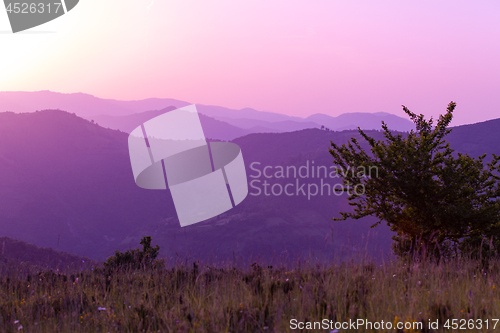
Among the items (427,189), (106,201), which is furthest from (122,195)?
(427,189)

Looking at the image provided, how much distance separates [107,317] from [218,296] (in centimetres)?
130

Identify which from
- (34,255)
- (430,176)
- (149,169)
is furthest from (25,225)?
(430,176)

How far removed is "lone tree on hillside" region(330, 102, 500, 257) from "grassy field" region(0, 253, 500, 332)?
779 cm

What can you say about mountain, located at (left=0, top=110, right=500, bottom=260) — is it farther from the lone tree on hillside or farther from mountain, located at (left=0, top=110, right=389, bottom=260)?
the lone tree on hillside

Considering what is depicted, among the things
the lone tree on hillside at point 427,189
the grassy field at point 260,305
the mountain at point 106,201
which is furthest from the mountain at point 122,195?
the grassy field at point 260,305

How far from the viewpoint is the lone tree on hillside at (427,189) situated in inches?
544

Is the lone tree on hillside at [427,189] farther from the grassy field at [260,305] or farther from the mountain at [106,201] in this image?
the mountain at [106,201]

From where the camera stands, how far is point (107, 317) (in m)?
4.77

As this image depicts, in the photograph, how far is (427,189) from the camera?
555 inches

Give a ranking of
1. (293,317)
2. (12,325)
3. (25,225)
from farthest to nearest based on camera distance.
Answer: (25,225) < (12,325) < (293,317)

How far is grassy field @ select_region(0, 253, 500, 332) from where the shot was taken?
421 cm

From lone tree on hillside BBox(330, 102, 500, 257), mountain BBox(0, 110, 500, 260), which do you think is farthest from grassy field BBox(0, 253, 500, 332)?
mountain BBox(0, 110, 500, 260)

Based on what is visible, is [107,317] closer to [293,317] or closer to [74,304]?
[74,304]

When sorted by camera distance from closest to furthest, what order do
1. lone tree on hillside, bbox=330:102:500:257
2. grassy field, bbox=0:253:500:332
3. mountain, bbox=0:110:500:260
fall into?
grassy field, bbox=0:253:500:332 < lone tree on hillside, bbox=330:102:500:257 < mountain, bbox=0:110:500:260
